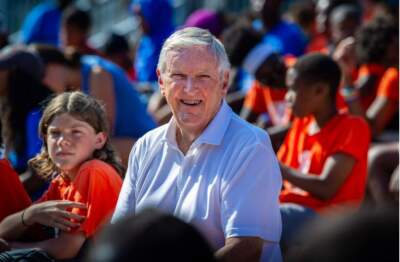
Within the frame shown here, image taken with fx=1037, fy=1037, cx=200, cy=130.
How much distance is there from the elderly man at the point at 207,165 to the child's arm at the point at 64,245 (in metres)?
0.25

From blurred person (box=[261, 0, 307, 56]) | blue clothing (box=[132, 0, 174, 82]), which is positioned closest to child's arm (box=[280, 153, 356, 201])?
blurred person (box=[261, 0, 307, 56])

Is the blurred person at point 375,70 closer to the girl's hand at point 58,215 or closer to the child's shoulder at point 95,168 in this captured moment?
the child's shoulder at point 95,168

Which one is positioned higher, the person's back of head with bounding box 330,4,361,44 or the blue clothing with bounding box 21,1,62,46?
the blue clothing with bounding box 21,1,62,46

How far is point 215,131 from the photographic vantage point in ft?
13.5

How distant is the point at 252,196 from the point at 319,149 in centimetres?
176

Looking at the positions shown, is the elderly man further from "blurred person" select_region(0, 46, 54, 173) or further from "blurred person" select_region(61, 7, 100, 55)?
"blurred person" select_region(61, 7, 100, 55)

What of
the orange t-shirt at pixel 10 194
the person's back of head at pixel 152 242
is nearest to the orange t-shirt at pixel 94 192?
the orange t-shirt at pixel 10 194

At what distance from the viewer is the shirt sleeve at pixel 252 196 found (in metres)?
3.91

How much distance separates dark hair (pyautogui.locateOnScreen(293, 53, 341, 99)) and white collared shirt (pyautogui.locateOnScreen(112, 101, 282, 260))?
1.62 metres

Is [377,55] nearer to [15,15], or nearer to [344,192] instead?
[344,192]


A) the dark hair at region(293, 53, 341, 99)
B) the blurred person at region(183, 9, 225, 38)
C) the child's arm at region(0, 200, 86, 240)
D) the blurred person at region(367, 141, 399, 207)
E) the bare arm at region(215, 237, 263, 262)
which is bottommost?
the blurred person at region(367, 141, 399, 207)

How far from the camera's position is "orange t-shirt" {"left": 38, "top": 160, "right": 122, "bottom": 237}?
174 inches

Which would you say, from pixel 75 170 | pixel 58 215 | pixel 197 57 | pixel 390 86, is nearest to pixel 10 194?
pixel 75 170

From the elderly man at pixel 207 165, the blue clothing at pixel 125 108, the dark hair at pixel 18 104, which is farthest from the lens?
the blue clothing at pixel 125 108
